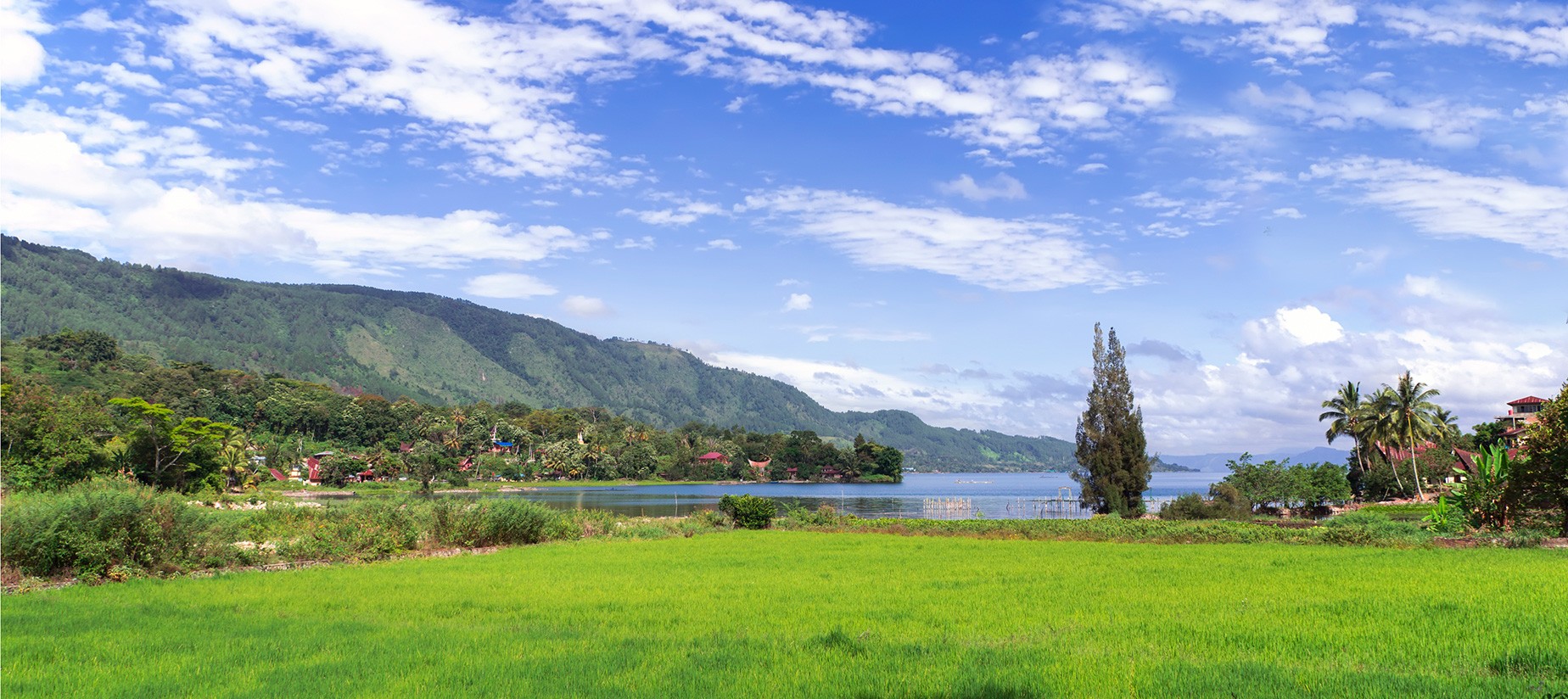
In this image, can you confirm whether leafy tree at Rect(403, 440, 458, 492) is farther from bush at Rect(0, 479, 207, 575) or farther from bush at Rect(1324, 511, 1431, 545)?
bush at Rect(1324, 511, 1431, 545)

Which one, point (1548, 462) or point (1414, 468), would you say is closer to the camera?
point (1548, 462)

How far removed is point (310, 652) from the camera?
37.3 ft

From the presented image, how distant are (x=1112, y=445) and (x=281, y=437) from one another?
11521 centimetres

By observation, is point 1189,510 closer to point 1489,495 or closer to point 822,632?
point 1489,495

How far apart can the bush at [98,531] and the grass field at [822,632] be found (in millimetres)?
1515

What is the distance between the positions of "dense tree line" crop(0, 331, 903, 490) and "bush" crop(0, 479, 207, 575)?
3441 centimetres

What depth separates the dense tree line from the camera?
52.1 meters

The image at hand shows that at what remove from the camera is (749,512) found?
147ft

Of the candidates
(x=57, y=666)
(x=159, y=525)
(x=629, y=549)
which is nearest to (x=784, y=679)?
(x=57, y=666)

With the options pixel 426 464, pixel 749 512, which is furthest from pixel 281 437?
pixel 749 512

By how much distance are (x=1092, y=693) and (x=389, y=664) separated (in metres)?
7.94

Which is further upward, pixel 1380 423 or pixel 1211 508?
pixel 1380 423

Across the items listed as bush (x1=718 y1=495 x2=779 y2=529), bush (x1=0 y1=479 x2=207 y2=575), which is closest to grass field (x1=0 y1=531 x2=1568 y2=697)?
bush (x1=0 y1=479 x2=207 y2=575)

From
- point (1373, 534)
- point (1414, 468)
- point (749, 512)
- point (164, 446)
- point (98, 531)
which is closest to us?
point (98, 531)
